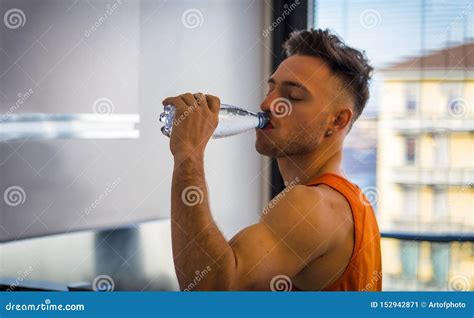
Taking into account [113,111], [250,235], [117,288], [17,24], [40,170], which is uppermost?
[17,24]

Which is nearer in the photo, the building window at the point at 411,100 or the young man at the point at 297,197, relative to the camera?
the young man at the point at 297,197

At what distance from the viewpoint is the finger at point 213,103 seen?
1.11 m

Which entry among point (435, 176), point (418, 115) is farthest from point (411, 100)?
point (435, 176)

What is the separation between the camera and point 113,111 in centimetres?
126

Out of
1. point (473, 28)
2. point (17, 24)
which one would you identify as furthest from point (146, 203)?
point (473, 28)

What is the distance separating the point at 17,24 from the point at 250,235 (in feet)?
1.91

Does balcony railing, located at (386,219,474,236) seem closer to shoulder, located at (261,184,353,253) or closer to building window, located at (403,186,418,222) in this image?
building window, located at (403,186,418,222)

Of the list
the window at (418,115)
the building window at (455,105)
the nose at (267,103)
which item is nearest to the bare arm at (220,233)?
the nose at (267,103)

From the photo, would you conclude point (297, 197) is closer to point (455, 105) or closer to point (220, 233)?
point (220, 233)

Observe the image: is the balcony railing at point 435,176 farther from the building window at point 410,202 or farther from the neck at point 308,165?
the neck at point 308,165

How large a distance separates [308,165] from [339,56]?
0.19 m

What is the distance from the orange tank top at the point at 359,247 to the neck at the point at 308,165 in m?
0.02

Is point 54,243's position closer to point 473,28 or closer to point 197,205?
point 197,205

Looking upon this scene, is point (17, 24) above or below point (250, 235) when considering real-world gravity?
above
